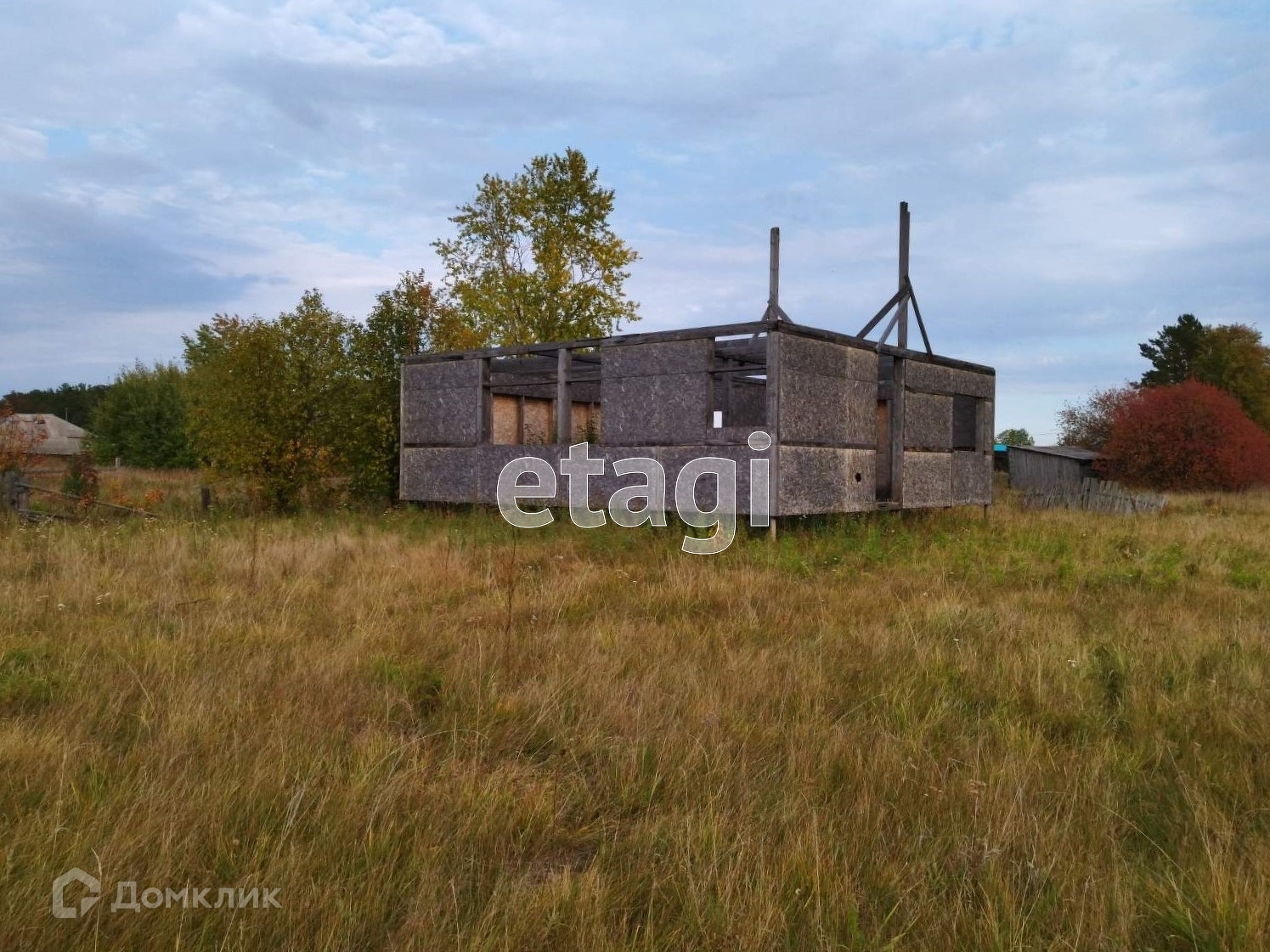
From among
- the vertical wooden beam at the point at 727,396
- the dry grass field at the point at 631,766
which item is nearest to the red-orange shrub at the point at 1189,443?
the vertical wooden beam at the point at 727,396

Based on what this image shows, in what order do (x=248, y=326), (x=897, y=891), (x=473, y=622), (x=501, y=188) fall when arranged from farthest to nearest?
(x=501, y=188)
(x=248, y=326)
(x=473, y=622)
(x=897, y=891)

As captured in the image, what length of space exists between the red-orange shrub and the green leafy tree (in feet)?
72.7

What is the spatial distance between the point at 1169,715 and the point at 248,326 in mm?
16800

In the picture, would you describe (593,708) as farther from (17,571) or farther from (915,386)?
(915,386)

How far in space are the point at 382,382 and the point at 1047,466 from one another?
2254cm

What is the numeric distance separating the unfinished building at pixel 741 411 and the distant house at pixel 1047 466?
12.9 m

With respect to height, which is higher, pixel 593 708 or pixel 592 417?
pixel 592 417

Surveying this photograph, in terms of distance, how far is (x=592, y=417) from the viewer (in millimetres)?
20141

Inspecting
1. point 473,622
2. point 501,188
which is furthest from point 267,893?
point 501,188

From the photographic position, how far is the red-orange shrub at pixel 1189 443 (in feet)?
86.5

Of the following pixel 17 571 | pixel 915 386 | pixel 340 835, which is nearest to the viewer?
pixel 340 835

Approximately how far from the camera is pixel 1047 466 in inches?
Answer: 1166

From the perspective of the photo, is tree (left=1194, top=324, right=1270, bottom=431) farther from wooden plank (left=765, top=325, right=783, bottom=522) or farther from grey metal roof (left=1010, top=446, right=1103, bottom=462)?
wooden plank (left=765, top=325, right=783, bottom=522)

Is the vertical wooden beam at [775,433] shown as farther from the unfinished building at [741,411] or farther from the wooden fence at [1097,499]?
the wooden fence at [1097,499]
